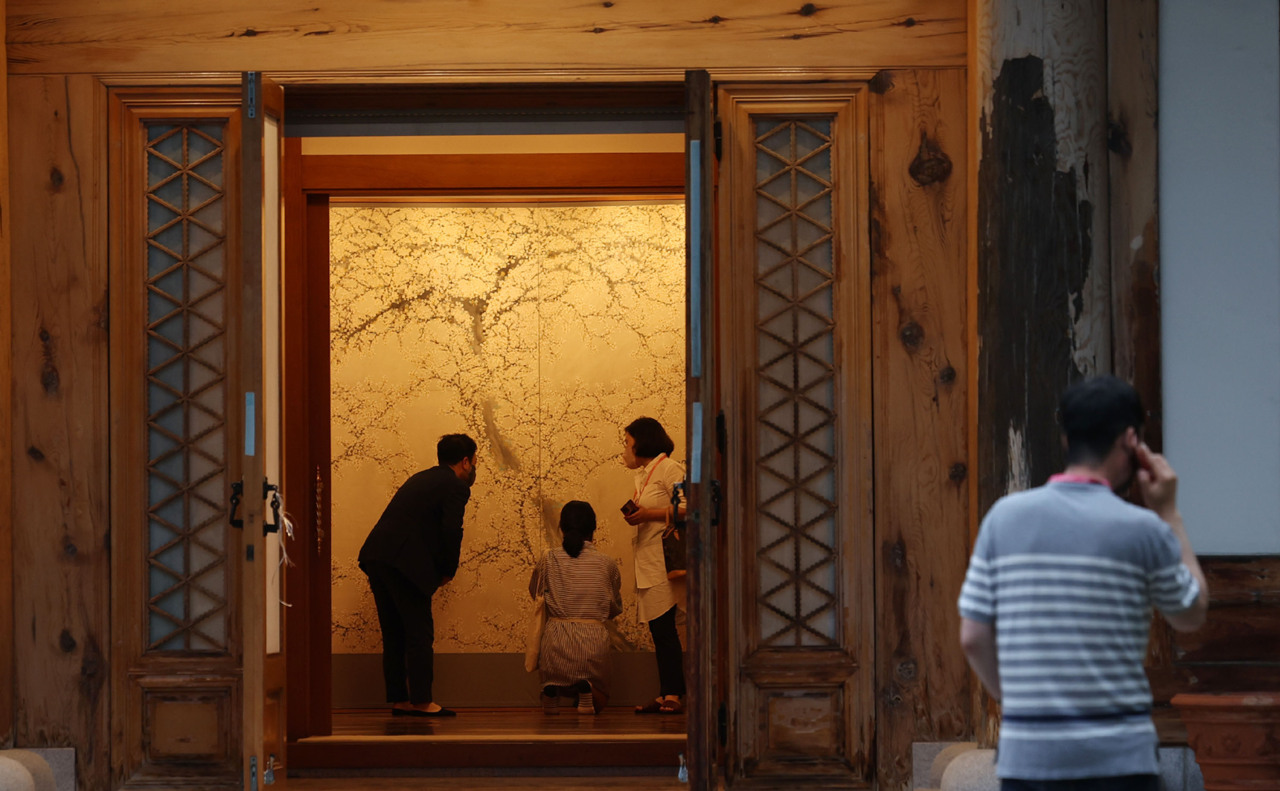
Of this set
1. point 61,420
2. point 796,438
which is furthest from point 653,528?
point 61,420

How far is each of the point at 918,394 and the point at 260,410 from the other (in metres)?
2.21

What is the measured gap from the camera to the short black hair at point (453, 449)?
7078mm

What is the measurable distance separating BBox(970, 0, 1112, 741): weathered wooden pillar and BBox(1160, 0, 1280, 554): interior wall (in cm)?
34

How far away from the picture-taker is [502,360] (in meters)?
7.98

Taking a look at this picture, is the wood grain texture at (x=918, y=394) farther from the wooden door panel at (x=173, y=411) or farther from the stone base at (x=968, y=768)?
the wooden door panel at (x=173, y=411)

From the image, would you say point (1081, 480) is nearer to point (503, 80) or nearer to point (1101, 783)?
point (1101, 783)

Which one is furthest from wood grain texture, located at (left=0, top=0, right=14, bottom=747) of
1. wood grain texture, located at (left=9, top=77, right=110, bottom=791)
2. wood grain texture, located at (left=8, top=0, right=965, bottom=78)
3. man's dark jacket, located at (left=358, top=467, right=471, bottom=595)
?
man's dark jacket, located at (left=358, top=467, right=471, bottom=595)

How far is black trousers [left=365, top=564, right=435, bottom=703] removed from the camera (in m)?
6.84

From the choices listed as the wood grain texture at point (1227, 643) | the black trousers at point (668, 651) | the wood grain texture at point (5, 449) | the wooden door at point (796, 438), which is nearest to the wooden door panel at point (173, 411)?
the wood grain texture at point (5, 449)

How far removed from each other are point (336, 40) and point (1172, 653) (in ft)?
11.4

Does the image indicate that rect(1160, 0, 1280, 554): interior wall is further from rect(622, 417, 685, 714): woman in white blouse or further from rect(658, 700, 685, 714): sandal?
rect(658, 700, 685, 714): sandal

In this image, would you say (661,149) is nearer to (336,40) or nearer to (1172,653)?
(336,40)

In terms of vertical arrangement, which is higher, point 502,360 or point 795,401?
point 502,360

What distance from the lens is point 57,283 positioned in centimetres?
495
